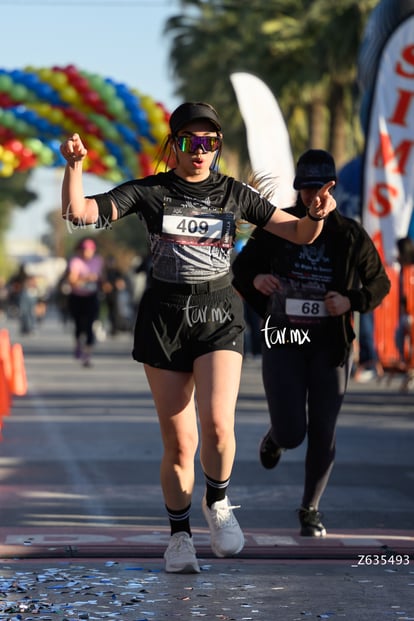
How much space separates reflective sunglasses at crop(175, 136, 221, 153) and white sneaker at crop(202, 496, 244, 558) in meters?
1.42

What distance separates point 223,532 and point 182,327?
0.84 m

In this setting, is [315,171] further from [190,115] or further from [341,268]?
[190,115]

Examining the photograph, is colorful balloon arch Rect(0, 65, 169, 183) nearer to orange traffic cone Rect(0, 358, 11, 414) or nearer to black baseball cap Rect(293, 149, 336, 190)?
orange traffic cone Rect(0, 358, 11, 414)

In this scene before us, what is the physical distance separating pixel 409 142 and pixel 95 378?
531 centimetres

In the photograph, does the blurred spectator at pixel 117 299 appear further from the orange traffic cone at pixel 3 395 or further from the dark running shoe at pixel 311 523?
the dark running shoe at pixel 311 523

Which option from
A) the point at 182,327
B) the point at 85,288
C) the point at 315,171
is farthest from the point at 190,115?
the point at 85,288

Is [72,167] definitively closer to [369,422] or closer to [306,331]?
[306,331]

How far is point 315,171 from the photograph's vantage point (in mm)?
A: 7055

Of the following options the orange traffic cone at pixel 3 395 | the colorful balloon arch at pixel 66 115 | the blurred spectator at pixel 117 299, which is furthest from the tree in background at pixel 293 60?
the orange traffic cone at pixel 3 395

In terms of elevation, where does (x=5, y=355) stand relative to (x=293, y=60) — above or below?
below

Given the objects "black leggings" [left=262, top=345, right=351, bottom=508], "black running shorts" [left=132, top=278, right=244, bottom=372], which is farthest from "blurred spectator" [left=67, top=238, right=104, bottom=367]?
Result: "black running shorts" [left=132, top=278, right=244, bottom=372]

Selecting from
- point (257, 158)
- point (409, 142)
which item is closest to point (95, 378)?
point (257, 158)

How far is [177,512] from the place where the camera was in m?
6.20

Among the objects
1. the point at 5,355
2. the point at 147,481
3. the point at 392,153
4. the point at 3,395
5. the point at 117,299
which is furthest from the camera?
the point at 117,299
